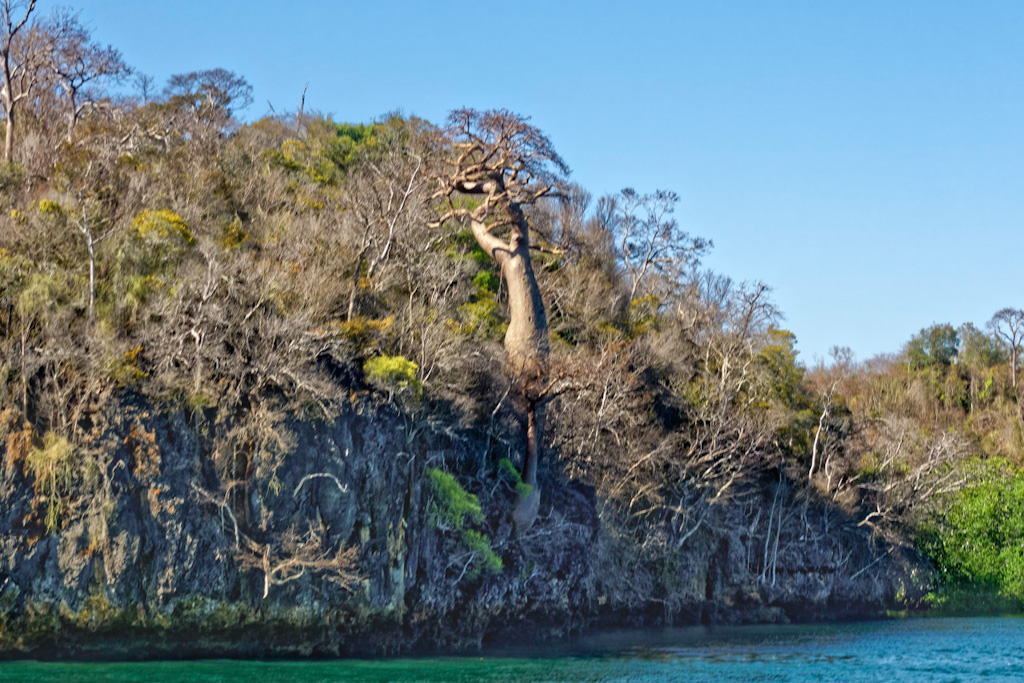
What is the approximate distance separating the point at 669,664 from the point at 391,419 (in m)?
10.1

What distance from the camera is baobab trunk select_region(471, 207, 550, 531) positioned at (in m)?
31.5

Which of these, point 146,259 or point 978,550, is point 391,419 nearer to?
point 146,259

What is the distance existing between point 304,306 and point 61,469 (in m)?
8.07

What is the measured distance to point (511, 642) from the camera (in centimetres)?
3091

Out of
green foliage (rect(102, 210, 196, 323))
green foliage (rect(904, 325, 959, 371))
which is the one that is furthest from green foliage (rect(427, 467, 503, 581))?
green foliage (rect(904, 325, 959, 371))

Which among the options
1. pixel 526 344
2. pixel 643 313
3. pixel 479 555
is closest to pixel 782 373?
pixel 643 313

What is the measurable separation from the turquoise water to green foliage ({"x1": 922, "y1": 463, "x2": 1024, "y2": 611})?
1331cm

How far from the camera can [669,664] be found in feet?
86.0

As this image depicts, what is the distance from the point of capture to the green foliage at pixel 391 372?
91.6 feet

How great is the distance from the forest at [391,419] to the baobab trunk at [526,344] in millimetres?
113

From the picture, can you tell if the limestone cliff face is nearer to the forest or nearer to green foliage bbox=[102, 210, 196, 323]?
the forest

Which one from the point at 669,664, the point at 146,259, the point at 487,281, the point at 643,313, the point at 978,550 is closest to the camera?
the point at 669,664

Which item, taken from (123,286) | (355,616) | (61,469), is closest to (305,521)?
(355,616)

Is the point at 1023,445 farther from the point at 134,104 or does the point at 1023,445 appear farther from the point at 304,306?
the point at 134,104
